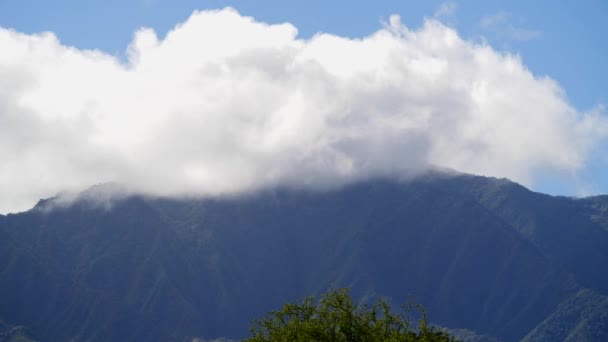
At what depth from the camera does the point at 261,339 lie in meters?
116

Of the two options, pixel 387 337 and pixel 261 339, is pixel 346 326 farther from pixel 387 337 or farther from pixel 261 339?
pixel 261 339

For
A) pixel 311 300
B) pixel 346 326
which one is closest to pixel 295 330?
pixel 346 326

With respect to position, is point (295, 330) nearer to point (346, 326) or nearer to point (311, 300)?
point (346, 326)

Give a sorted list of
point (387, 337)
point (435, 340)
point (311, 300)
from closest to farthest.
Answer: point (387, 337) → point (435, 340) → point (311, 300)

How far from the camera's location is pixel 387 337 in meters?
108

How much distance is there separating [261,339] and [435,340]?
80.3 ft

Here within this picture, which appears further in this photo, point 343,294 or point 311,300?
point 311,300

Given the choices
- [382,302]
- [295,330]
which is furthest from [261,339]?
[382,302]

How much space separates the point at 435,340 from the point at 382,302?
9725 mm

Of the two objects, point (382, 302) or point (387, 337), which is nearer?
point (387, 337)

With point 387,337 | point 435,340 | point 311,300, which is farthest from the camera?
point 311,300

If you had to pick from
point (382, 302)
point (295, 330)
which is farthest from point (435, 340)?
point (295, 330)

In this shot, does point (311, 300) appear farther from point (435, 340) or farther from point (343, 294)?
point (435, 340)

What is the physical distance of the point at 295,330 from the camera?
110m
